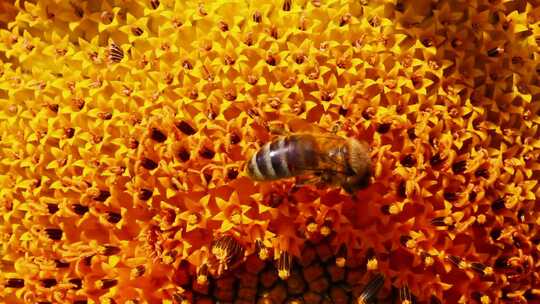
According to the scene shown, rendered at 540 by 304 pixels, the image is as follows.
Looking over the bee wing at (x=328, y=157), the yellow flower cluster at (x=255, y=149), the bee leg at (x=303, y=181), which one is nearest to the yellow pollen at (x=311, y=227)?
the yellow flower cluster at (x=255, y=149)

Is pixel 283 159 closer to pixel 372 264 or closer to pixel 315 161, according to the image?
pixel 315 161

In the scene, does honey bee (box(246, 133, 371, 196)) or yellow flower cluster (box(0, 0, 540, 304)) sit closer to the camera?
honey bee (box(246, 133, 371, 196))

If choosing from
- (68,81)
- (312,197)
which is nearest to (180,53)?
(68,81)

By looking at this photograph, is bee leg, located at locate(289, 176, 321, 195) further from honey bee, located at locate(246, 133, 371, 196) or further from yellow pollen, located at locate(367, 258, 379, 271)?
yellow pollen, located at locate(367, 258, 379, 271)

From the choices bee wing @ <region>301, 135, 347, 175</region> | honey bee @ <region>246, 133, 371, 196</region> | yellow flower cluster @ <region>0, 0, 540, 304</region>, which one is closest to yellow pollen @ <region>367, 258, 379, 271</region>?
yellow flower cluster @ <region>0, 0, 540, 304</region>

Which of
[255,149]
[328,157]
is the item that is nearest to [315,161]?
[328,157]

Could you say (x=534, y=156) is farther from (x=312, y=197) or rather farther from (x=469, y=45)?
(x=312, y=197)
